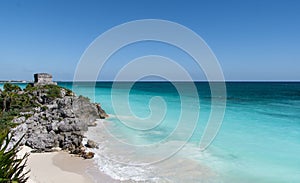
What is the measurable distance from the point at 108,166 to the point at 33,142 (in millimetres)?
4277

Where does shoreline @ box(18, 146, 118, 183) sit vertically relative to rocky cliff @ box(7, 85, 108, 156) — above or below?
below

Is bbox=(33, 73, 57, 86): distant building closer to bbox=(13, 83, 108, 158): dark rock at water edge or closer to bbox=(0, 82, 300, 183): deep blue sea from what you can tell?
bbox=(13, 83, 108, 158): dark rock at water edge

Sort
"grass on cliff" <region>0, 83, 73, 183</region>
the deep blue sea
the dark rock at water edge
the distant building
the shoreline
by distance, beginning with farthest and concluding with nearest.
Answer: the distant building → the dark rock at water edge → the deep blue sea → the shoreline → "grass on cliff" <region>0, 83, 73, 183</region>

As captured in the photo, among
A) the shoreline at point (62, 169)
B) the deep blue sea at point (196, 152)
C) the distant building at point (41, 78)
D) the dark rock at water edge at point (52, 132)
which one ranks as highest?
the distant building at point (41, 78)

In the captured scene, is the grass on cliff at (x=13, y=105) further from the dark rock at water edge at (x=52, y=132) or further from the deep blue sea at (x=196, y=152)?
the deep blue sea at (x=196, y=152)

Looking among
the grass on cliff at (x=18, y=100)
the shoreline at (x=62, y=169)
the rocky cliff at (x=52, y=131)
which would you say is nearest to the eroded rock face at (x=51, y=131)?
the rocky cliff at (x=52, y=131)

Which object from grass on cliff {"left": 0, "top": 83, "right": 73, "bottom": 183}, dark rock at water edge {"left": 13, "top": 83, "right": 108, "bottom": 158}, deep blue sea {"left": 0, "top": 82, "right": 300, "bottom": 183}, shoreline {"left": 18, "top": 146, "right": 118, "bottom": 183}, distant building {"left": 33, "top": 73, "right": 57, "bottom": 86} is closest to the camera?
grass on cliff {"left": 0, "top": 83, "right": 73, "bottom": 183}

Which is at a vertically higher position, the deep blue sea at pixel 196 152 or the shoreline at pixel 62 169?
the shoreline at pixel 62 169

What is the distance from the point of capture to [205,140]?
1398 cm

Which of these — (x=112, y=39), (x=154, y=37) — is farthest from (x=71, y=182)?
(x=154, y=37)

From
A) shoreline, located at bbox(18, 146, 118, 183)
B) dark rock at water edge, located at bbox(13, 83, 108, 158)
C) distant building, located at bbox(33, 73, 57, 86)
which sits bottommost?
shoreline, located at bbox(18, 146, 118, 183)

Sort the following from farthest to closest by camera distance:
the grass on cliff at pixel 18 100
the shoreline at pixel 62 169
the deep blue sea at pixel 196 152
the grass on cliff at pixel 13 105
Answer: the grass on cliff at pixel 18 100, the deep blue sea at pixel 196 152, the shoreline at pixel 62 169, the grass on cliff at pixel 13 105

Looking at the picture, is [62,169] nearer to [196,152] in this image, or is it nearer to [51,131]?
[51,131]

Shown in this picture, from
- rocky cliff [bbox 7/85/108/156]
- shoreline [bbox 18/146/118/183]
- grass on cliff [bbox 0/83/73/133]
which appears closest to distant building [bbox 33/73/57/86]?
grass on cliff [bbox 0/83/73/133]
